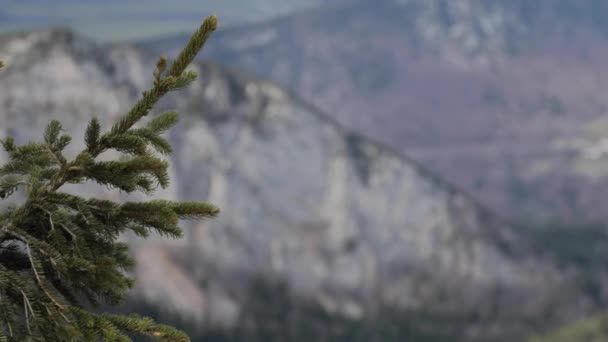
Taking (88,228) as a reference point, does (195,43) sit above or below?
above

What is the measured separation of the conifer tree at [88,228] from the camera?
14.8 meters

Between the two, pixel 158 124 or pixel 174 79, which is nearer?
pixel 174 79

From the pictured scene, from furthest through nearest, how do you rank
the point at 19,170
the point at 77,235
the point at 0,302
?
the point at 19,170 < the point at 77,235 < the point at 0,302

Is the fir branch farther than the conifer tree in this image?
Yes

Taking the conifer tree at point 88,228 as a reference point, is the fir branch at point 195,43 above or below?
above

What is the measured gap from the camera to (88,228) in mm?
16078

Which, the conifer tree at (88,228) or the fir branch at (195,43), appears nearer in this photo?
the conifer tree at (88,228)

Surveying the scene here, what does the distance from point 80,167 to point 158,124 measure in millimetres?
1464

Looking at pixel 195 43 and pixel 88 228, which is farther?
pixel 88 228

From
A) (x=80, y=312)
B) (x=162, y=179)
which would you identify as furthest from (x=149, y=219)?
(x=80, y=312)

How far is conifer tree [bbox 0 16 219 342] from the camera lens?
48.5ft

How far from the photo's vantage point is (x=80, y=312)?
1490cm

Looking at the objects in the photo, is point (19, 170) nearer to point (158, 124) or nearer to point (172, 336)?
point (158, 124)

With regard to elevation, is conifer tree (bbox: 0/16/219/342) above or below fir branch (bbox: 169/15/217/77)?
below
